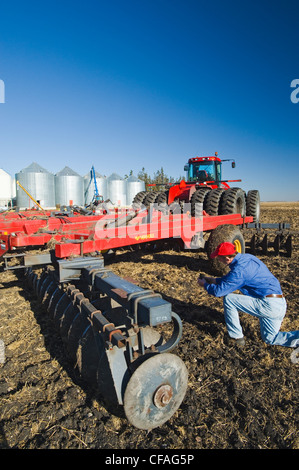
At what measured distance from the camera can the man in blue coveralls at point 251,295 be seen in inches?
120

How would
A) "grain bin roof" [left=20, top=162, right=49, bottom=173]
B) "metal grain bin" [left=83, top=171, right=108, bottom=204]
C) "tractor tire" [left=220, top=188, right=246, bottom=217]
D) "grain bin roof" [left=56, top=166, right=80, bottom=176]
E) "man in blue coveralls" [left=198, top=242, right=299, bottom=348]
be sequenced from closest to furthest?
"man in blue coveralls" [left=198, top=242, right=299, bottom=348] → "tractor tire" [left=220, top=188, right=246, bottom=217] → "grain bin roof" [left=20, top=162, right=49, bottom=173] → "grain bin roof" [left=56, top=166, right=80, bottom=176] → "metal grain bin" [left=83, top=171, right=108, bottom=204]

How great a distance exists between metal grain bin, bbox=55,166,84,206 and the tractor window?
64.5 feet

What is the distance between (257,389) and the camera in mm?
2510

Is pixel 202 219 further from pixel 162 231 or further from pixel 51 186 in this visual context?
pixel 51 186

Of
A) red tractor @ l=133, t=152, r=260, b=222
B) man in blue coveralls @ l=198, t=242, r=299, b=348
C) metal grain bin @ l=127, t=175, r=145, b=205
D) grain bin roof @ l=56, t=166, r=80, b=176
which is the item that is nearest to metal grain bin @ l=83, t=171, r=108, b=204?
grain bin roof @ l=56, t=166, r=80, b=176

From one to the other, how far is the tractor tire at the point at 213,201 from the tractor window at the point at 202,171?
272 cm

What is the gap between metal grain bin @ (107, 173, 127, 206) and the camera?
105 feet

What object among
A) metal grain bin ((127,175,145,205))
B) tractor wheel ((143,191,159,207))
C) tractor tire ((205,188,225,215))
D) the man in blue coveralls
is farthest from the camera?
metal grain bin ((127,175,145,205))

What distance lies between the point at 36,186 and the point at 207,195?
23.0 meters

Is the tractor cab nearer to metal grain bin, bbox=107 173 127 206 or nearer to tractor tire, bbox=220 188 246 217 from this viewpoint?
tractor tire, bbox=220 188 246 217

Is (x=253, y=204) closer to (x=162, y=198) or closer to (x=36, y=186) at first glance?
(x=162, y=198)

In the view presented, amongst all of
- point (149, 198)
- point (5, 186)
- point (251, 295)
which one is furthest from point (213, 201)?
point (5, 186)
